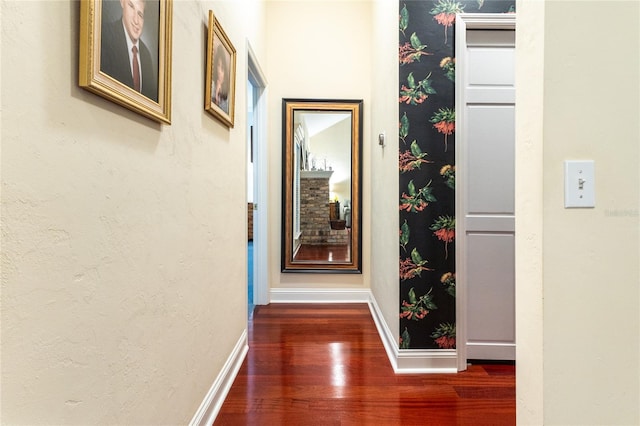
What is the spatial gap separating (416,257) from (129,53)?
1.71m

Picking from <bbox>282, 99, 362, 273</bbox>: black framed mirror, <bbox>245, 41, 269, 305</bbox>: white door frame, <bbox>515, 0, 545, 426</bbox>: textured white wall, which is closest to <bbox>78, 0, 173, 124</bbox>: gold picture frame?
<bbox>515, 0, 545, 426</bbox>: textured white wall

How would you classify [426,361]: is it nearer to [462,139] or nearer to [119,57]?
[462,139]

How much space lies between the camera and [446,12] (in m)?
1.87

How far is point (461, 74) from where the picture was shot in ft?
6.18

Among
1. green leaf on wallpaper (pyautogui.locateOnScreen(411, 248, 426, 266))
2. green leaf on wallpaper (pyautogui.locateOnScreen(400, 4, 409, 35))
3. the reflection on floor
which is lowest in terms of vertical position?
the reflection on floor

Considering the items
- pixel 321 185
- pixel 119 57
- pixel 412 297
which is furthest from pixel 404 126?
pixel 119 57

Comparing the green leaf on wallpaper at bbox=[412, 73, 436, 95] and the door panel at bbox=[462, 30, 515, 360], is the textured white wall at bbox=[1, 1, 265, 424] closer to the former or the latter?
the green leaf on wallpaper at bbox=[412, 73, 436, 95]

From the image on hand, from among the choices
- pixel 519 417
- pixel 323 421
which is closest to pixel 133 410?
pixel 323 421

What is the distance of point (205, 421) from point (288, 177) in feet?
7.22

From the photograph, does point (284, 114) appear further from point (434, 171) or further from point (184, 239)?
point (184, 239)

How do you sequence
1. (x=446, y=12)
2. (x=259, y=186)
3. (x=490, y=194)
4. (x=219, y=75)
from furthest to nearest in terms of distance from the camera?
(x=259, y=186), (x=490, y=194), (x=446, y=12), (x=219, y=75)

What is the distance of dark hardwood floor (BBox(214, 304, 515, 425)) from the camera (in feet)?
5.05

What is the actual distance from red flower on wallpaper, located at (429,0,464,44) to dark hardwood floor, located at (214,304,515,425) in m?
2.14

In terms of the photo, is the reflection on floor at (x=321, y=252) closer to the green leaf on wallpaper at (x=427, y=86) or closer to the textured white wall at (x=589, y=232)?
the green leaf on wallpaper at (x=427, y=86)
